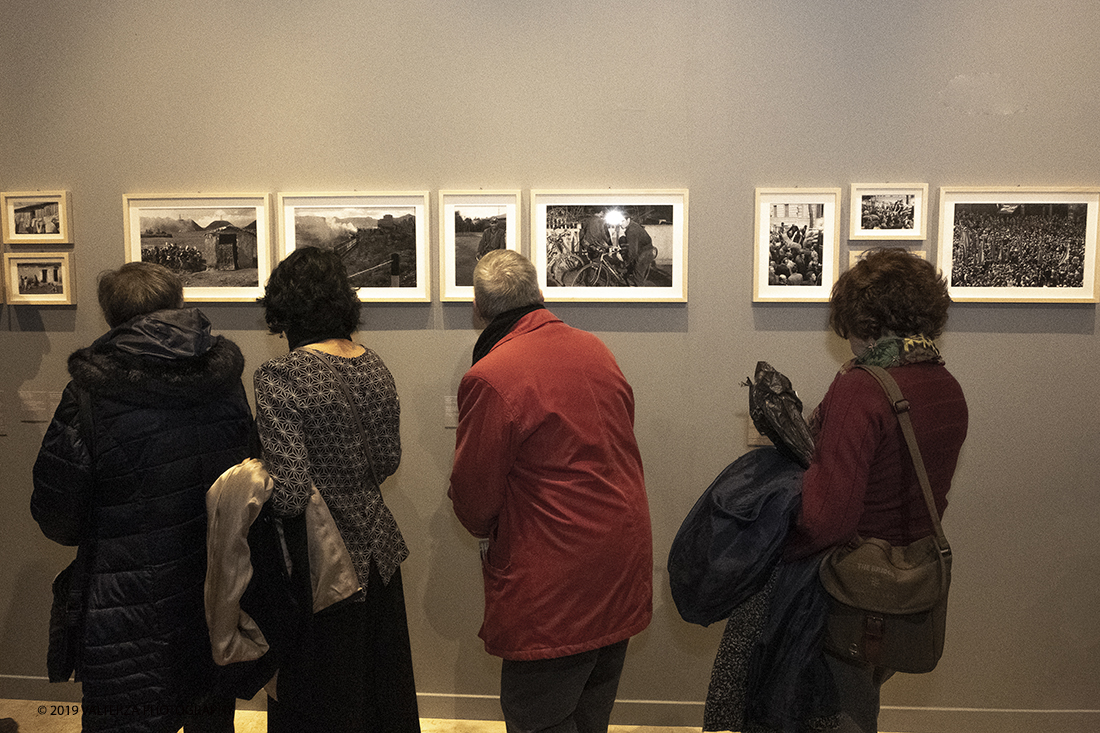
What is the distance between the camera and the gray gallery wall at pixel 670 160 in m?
2.64

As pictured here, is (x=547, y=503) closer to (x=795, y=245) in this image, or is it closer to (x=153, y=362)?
(x=153, y=362)

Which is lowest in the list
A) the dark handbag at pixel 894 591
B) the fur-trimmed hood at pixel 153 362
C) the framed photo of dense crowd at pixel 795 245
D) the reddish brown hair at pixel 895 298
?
the dark handbag at pixel 894 591

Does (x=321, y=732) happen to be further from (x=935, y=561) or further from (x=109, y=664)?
(x=935, y=561)

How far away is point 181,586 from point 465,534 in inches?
45.8

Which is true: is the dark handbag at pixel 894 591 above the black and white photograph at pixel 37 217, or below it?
below

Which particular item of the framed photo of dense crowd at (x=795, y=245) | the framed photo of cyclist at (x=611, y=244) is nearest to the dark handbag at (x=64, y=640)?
the framed photo of cyclist at (x=611, y=244)

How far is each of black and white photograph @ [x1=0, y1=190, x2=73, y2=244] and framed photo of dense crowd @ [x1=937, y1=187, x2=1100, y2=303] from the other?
11.5 ft

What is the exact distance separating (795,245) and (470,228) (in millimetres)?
1272

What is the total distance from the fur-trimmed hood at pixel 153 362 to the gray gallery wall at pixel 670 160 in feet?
3.12

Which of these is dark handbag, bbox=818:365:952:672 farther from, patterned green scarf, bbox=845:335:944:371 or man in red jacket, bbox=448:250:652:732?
man in red jacket, bbox=448:250:652:732

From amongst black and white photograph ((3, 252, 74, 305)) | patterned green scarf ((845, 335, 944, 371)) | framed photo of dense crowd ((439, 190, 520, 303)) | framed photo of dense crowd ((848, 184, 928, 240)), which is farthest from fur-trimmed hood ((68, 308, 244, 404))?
framed photo of dense crowd ((848, 184, 928, 240))

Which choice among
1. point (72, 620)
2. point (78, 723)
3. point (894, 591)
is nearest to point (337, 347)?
point (72, 620)

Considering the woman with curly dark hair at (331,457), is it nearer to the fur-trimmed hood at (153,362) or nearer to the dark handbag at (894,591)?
the fur-trimmed hood at (153,362)

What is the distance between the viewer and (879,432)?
67.1 inches
